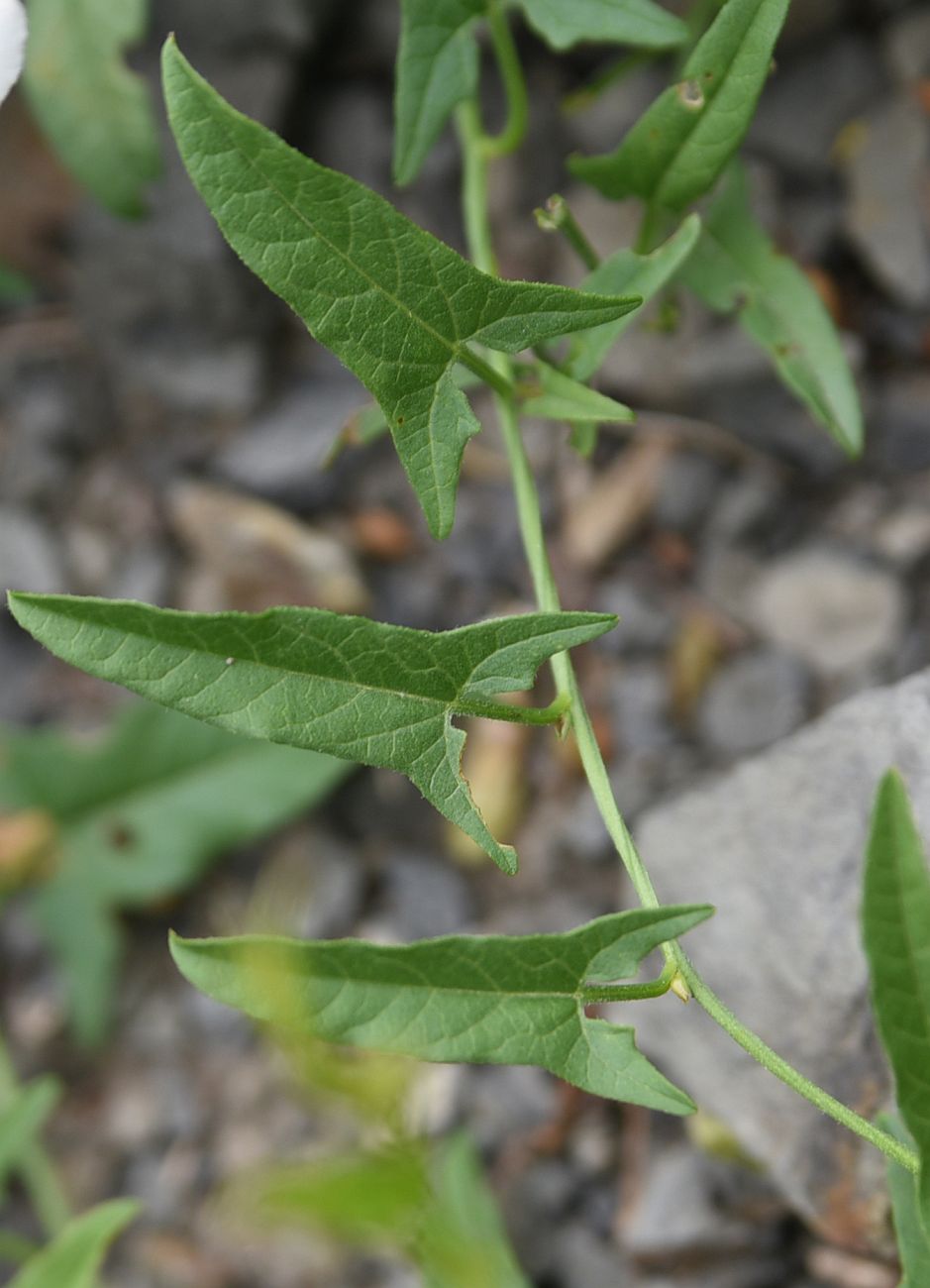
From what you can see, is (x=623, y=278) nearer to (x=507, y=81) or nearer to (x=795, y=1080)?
(x=507, y=81)

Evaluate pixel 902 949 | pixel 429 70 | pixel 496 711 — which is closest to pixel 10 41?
pixel 429 70

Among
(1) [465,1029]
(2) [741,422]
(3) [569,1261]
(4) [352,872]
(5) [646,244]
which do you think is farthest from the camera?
(4) [352,872]

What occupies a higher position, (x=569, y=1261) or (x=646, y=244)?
(x=646, y=244)

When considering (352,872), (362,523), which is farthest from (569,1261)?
(362,523)

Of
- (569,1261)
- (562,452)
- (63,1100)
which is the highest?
(562,452)

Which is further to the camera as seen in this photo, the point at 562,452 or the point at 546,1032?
the point at 562,452

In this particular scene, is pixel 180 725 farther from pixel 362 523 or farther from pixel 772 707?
pixel 772 707

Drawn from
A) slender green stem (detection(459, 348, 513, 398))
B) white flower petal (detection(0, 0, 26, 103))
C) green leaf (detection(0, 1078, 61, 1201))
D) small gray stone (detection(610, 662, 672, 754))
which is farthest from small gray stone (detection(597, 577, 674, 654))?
white flower petal (detection(0, 0, 26, 103))

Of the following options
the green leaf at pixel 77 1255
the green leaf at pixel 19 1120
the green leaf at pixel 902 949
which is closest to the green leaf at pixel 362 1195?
the green leaf at pixel 77 1255
